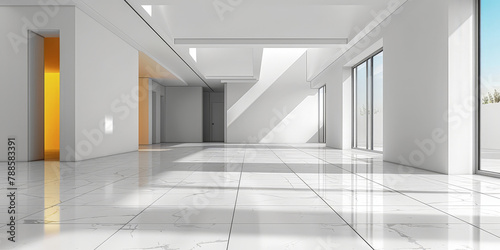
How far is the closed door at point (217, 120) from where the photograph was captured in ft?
90.9

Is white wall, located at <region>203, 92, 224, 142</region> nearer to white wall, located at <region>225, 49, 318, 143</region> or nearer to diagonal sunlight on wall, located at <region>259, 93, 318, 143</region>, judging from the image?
white wall, located at <region>225, 49, 318, 143</region>

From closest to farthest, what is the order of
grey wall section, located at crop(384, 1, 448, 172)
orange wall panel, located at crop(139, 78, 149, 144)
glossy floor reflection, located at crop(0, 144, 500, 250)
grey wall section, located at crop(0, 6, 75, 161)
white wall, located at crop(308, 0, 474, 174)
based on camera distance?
glossy floor reflection, located at crop(0, 144, 500, 250), white wall, located at crop(308, 0, 474, 174), grey wall section, located at crop(384, 1, 448, 172), grey wall section, located at crop(0, 6, 75, 161), orange wall panel, located at crop(139, 78, 149, 144)

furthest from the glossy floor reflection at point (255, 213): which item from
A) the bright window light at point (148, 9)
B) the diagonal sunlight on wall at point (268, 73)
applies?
the diagonal sunlight on wall at point (268, 73)

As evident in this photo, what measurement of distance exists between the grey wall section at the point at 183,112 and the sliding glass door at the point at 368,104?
1249cm

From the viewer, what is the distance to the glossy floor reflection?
2.45 meters

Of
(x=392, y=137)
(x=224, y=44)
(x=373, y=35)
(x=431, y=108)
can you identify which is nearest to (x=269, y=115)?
(x=224, y=44)

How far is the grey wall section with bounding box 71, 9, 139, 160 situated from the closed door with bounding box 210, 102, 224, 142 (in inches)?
584

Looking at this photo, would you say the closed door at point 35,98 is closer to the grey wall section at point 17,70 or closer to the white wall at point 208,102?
the grey wall section at point 17,70

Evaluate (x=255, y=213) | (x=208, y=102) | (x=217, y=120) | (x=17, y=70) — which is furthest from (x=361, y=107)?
(x=208, y=102)

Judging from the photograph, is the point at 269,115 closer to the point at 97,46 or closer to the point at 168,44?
the point at 168,44

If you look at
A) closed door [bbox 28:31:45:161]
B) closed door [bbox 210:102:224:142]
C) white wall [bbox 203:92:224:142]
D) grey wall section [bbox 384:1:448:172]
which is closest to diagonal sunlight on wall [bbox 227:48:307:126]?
closed door [bbox 210:102:224:142]

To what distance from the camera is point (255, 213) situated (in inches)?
129

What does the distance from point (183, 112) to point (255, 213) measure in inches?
852

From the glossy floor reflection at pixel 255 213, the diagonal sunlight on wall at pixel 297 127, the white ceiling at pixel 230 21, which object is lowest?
the glossy floor reflection at pixel 255 213
